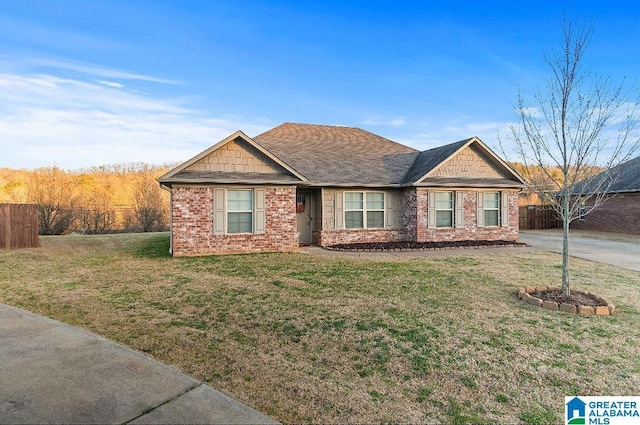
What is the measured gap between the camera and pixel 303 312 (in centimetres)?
583

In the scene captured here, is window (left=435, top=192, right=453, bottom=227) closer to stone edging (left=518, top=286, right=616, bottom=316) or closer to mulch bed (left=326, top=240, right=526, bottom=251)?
mulch bed (left=326, top=240, right=526, bottom=251)

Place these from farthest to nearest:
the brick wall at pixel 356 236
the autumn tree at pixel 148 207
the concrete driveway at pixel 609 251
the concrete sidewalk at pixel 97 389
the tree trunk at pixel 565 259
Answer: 1. the autumn tree at pixel 148 207
2. the brick wall at pixel 356 236
3. the concrete driveway at pixel 609 251
4. the tree trunk at pixel 565 259
5. the concrete sidewalk at pixel 97 389

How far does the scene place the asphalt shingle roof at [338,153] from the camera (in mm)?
14859

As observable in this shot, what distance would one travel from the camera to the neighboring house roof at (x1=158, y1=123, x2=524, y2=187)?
1228 centimetres

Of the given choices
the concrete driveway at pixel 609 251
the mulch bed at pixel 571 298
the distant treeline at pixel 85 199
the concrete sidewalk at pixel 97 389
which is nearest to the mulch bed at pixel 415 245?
the concrete driveway at pixel 609 251

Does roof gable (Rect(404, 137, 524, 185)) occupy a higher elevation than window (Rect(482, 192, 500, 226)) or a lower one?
higher

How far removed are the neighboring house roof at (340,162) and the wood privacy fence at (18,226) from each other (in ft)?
23.5

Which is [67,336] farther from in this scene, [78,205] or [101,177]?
[101,177]

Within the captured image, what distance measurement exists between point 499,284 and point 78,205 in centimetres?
2559

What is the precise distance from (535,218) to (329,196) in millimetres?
19260

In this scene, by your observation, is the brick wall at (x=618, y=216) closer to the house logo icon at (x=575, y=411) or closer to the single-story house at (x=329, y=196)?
the single-story house at (x=329, y=196)

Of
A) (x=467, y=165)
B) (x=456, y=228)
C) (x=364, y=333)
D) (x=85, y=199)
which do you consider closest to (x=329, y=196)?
(x=456, y=228)

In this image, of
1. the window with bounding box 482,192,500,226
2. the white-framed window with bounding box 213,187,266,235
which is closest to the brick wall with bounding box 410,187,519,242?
the window with bounding box 482,192,500,226

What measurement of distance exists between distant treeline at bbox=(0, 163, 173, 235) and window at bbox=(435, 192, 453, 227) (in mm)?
19708
